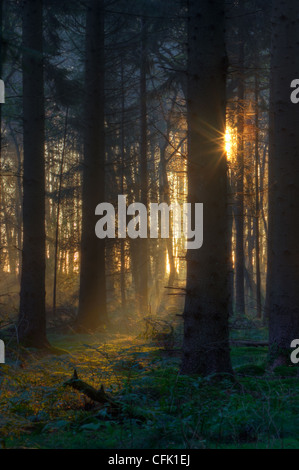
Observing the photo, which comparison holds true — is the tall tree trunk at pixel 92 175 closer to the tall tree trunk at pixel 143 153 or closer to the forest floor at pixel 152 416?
the tall tree trunk at pixel 143 153

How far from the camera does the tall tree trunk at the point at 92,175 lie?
47.4 ft

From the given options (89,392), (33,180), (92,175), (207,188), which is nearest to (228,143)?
(92,175)

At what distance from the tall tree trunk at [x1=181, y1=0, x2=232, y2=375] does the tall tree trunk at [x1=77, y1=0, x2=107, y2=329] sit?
8.20m

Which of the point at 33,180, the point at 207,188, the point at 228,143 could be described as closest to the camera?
the point at 207,188

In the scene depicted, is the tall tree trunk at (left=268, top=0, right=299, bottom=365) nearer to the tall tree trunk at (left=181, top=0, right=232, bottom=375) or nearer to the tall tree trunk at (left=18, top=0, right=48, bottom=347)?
the tall tree trunk at (left=181, top=0, right=232, bottom=375)

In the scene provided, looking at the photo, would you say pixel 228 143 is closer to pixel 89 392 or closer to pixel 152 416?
pixel 89 392

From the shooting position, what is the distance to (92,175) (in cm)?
1476

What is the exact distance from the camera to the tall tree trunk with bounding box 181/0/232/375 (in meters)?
6.55

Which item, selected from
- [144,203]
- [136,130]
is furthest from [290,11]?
[136,130]

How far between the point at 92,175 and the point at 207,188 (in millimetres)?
8549

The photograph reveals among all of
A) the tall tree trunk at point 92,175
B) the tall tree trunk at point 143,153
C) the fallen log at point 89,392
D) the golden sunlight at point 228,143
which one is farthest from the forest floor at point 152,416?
the tall tree trunk at point 143,153

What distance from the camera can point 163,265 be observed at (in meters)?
45.3

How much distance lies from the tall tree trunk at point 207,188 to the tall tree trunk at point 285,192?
143cm

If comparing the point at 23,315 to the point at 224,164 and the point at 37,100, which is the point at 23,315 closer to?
the point at 37,100
